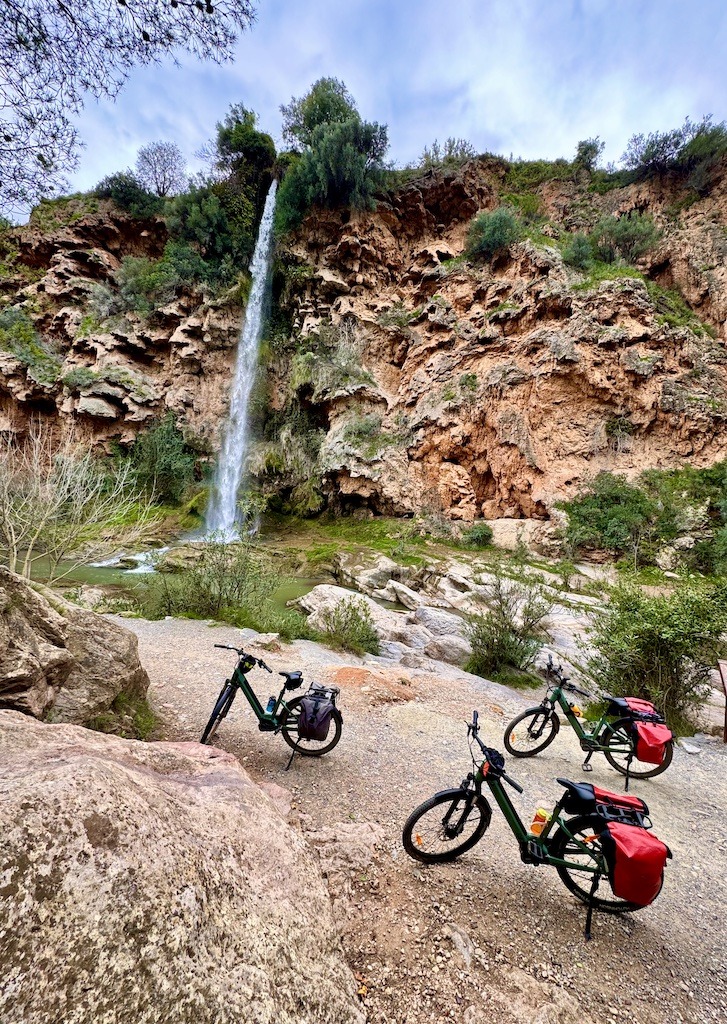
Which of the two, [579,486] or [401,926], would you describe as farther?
[579,486]

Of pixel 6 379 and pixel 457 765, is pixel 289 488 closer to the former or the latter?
pixel 6 379

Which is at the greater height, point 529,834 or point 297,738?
point 529,834

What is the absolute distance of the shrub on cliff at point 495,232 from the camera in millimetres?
22219

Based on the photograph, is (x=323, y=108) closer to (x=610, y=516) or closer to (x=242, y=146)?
(x=242, y=146)

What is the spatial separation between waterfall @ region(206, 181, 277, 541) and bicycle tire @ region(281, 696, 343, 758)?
2068 centimetres

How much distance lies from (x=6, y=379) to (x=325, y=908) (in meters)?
32.0

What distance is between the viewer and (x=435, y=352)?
2295cm

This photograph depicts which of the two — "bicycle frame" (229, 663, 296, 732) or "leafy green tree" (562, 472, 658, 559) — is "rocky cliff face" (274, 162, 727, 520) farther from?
"bicycle frame" (229, 663, 296, 732)

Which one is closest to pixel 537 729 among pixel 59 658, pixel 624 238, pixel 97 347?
pixel 59 658

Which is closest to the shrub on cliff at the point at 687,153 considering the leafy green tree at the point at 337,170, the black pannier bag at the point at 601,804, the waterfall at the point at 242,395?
the leafy green tree at the point at 337,170

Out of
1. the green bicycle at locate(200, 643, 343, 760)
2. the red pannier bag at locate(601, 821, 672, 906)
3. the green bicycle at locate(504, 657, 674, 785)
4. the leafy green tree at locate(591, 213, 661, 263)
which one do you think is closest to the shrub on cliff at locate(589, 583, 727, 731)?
the green bicycle at locate(504, 657, 674, 785)

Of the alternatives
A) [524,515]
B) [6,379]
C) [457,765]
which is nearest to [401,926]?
[457,765]

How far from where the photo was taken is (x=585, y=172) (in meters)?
26.4

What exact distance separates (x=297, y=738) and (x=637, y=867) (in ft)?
9.31
